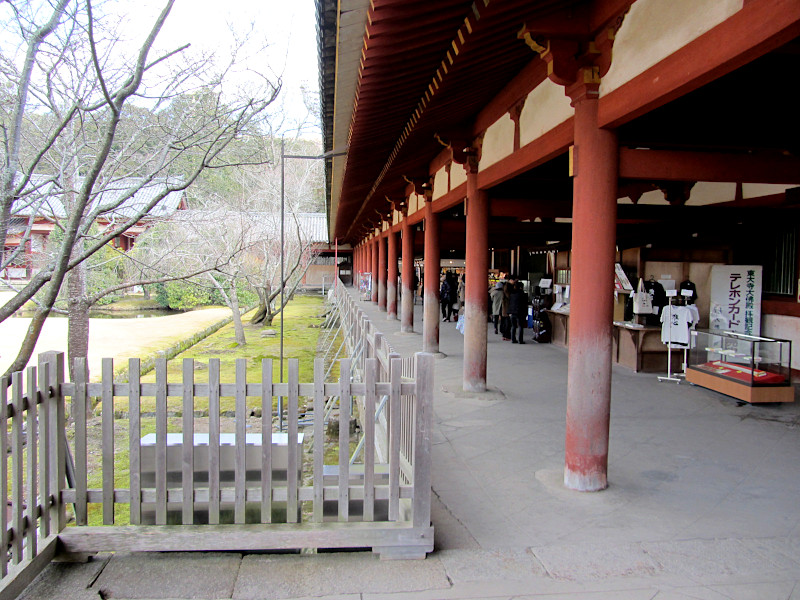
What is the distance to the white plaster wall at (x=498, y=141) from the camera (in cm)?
544

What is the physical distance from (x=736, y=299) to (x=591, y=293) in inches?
236

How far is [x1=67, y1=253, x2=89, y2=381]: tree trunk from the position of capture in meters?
8.94

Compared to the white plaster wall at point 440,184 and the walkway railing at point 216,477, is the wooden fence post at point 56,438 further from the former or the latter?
the white plaster wall at point 440,184

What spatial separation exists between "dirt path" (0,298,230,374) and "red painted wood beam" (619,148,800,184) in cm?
1113

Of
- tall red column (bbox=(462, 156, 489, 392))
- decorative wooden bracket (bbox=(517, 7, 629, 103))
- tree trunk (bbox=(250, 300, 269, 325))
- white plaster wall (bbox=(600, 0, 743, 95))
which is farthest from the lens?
tree trunk (bbox=(250, 300, 269, 325))

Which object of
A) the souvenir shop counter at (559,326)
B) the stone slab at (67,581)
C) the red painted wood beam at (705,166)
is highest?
the red painted wood beam at (705,166)

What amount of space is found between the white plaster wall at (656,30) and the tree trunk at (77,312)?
852 cm

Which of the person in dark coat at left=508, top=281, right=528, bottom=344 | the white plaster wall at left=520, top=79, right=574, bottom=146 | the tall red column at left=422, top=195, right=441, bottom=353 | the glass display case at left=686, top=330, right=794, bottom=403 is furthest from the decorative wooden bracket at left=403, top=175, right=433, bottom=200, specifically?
the glass display case at left=686, top=330, right=794, bottom=403

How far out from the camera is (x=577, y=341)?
3811 mm

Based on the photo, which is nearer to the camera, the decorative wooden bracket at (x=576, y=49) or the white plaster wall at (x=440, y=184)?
the decorative wooden bracket at (x=576, y=49)

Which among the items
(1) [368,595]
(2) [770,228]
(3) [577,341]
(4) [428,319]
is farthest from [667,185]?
(1) [368,595]

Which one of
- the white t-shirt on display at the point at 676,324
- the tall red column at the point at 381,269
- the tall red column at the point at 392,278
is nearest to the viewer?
the white t-shirt on display at the point at 676,324

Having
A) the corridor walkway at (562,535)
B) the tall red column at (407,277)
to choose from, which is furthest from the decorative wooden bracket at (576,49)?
the tall red column at (407,277)

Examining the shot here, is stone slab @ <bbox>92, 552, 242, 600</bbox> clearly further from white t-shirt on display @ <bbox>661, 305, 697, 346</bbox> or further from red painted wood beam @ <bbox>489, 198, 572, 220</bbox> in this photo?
white t-shirt on display @ <bbox>661, 305, 697, 346</bbox>
